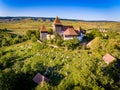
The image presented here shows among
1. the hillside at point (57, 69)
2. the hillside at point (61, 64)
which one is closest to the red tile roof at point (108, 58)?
the hillside at point (61, 64)

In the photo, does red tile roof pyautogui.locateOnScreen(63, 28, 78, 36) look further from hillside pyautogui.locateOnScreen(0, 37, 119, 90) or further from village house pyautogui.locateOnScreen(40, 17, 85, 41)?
hillside pyautogui.locateOnScreen(0, 37, 119, 90)

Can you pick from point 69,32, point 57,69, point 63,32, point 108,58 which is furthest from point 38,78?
point 63,32

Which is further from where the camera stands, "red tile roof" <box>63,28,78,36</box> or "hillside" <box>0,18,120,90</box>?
"red tile roof" <box>63,28,78,36</box>

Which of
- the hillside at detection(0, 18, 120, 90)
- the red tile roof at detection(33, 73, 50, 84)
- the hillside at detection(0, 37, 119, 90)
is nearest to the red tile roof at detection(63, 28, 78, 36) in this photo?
the hillside at detection(0, 18, 120, 90)

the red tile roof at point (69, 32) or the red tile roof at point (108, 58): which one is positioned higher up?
the red tile roof at point (69, 32)

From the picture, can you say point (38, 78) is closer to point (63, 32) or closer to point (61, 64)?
point (61, 64)

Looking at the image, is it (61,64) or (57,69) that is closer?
(57,69)

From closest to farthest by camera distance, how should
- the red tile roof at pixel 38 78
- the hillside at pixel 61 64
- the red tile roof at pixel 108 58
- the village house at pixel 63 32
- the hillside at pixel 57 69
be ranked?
the hillside at pixel 57 69 < the hillside at pixel 61 64 < the red tile roof at pixel 38 78 < the red tile roof at pixel 108 58 < the village house at pixel 63 32

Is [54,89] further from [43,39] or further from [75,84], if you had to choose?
[43,39]

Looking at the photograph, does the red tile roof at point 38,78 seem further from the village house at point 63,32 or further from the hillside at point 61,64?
the village house at point 63,32

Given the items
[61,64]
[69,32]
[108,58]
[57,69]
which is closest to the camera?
[57,69]

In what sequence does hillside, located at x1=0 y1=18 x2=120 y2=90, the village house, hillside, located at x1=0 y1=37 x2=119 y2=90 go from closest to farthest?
1. hillside, located at x1=0 y1=37 x2=119 y2=90
2. hillside, located at x1=0 y1=18 x2=120 y2=90
3. the village house

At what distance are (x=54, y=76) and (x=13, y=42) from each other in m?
32.8

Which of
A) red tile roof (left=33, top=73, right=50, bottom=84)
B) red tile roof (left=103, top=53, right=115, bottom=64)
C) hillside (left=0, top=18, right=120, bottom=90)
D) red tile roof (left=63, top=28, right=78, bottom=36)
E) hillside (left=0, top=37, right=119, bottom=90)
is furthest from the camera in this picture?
red tile roof (left=63, top=28, right=78, bottom=36)
